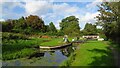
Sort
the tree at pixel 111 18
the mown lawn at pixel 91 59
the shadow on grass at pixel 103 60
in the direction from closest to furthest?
the shadow on grass at pixel 103 60, the mown lawn at pixel 91 59, the tree at pixel 111 18

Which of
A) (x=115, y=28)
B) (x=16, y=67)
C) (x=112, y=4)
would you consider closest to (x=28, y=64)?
(x=16, y=67)

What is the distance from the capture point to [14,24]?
64000 millimetres

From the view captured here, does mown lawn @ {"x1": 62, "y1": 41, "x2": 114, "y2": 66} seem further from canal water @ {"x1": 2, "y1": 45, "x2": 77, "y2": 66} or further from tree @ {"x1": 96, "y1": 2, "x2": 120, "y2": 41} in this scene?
tree @ {"x1": 96, "y1": 2, "x2": 120, "y2": 41}

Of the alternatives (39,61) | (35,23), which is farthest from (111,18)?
(35,23)

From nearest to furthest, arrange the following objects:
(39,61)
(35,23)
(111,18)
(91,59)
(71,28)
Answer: (91,59) < (39,61) < (111,18) < (35,23) < (71,28)

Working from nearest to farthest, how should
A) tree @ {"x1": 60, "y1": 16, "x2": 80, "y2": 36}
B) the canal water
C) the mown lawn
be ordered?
the mown lawn < the canal water < tree @ {"x1": 60, "y1": 16, "x2": 80, "y2": 36}

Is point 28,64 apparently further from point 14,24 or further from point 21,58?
point 14,24

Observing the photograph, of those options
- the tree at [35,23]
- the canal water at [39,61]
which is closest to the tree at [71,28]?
the tree at [35,23]

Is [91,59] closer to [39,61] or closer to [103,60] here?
[103,60]

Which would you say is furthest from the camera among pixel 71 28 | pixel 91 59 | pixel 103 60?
pixel 71 28

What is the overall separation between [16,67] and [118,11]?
16674 mm

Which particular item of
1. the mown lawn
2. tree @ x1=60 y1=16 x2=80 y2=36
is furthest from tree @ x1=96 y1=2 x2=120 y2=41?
tree @ x1=60 y1=16 x2=80 y2=36

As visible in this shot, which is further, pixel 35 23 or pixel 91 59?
pixel 35 23

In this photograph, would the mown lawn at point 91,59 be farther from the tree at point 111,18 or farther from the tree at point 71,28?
the tree at point 71,28
